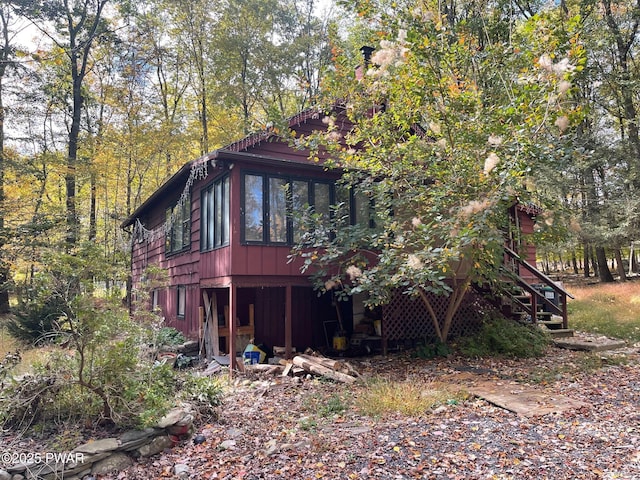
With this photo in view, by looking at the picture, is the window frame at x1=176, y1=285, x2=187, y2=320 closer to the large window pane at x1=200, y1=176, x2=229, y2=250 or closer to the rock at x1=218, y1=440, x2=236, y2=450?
the large window pane at x1=200, y1=176, x2=229, y2=250

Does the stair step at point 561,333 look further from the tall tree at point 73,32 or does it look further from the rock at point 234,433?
the tall tree at point 73,32

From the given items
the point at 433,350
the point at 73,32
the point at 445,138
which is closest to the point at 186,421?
the point at 433,350

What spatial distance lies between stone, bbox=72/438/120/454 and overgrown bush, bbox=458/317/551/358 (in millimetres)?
6653

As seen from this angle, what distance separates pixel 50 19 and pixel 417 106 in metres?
15.7

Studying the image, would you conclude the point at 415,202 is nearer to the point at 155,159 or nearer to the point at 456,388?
the point at 456,388

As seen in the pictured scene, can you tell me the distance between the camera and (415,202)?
8.09 metres

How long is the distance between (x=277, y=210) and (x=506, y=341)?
212 inches

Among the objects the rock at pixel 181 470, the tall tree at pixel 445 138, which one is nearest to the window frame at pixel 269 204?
the tall tree at pixel 445 138

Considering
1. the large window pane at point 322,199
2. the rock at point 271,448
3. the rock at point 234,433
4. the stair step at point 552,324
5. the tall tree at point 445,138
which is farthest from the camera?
the stair step at point 552,324

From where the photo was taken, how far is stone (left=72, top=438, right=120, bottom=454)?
159 inches

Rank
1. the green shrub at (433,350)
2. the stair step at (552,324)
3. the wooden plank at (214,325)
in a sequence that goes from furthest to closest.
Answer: the stair step at (552,324)
the wooden plank at (214,325)
the green shrub at (433,350)

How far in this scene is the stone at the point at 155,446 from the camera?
4.32 metres

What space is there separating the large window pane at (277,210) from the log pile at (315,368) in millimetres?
2337

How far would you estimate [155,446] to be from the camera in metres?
4.41
